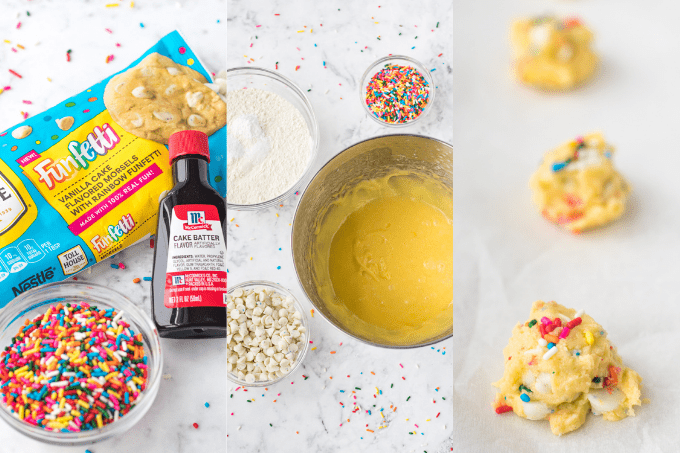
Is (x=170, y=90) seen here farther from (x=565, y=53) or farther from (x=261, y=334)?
(x=565, y=53)

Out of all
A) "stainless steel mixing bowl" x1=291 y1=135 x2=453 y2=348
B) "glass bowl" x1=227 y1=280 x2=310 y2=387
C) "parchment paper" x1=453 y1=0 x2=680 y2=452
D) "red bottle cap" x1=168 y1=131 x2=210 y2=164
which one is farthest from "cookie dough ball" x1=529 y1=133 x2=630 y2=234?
"red bottle cap" x1=168 y1=131 x2=210 y2=164

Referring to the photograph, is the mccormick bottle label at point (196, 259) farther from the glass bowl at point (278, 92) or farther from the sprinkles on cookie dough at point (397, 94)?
the sprinkles on cookie dough at point (397, 94)

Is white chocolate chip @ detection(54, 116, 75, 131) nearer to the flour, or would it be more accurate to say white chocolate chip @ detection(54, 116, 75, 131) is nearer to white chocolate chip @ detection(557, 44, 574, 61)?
the flour

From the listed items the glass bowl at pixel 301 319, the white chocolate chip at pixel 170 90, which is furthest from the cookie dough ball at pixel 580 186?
the white chocolate chip at pixel 170 90

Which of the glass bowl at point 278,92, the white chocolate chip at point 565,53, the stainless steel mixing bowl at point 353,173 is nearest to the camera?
the white chocolate chip at point 565,53

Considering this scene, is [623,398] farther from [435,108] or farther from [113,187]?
[113,187]

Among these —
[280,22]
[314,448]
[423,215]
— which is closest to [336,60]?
[280,22]
